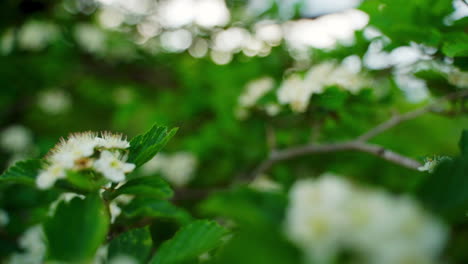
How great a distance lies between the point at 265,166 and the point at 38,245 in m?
1.07

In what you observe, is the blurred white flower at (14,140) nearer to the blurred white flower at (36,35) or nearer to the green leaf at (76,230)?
the blurred white flower at (36,35)

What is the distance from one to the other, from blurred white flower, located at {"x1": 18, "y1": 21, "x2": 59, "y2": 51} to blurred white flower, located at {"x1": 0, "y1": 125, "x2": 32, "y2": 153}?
2.72ft

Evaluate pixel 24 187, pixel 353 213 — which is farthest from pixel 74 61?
pixel 353 213

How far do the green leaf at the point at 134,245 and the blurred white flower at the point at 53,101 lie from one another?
3469 millimetres

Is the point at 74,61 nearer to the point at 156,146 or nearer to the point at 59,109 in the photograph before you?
the point at 59,109

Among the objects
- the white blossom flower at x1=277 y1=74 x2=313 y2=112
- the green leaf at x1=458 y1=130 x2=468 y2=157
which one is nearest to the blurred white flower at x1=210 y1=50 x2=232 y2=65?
the white blossom flower at x1=277 y1=74 x2=313 y2=112

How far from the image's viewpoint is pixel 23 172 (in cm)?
89

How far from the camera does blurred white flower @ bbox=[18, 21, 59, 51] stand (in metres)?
3.29

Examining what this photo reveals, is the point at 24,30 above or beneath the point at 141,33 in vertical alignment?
above

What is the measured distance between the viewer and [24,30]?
334 centimetres

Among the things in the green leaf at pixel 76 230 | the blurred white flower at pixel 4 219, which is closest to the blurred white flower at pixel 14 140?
the blurred white flower at pixel 4 219

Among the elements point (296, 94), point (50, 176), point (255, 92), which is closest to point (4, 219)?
point (50, 176)

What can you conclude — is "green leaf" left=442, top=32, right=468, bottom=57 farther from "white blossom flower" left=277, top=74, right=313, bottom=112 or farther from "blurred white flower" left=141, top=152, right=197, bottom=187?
"blurred white flower" left=141, top=152, right=197, bottom=187

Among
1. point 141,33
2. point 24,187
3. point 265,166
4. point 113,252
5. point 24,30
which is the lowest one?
point 265,166
